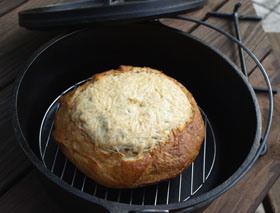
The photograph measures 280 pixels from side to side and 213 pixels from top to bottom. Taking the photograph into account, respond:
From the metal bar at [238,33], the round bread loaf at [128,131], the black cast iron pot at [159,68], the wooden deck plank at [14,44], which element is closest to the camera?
the round bread loaf at [128,131]

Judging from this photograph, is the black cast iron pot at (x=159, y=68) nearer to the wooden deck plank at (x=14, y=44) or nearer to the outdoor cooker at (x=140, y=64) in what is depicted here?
the outdoor cooker at (x=140, y=64)

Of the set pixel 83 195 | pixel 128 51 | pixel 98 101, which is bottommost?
pixel 83 195

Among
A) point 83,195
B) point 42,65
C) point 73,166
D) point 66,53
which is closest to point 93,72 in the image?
point 66,53

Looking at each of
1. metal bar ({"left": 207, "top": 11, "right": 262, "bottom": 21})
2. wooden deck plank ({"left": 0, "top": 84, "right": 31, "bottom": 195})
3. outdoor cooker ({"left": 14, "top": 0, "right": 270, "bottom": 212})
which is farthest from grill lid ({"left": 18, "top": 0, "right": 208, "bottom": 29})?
metal bar ({"left": 207, "top": 11, "right": 262, "bottom": 21})

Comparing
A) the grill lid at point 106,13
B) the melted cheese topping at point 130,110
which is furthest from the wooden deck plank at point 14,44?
the melted cheese topping at point 130,110

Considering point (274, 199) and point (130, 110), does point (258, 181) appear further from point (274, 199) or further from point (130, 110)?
point (130, 110)

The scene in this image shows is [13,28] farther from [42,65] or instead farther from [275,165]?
[275,165]
